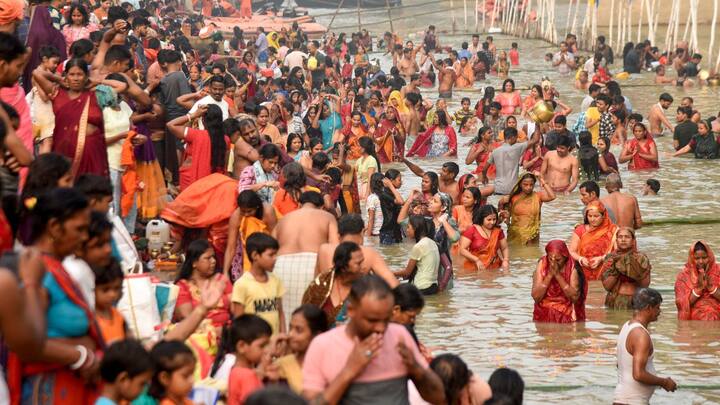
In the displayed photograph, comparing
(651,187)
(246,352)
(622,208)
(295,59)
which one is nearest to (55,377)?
(246,352)

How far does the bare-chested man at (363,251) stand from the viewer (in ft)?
26.6

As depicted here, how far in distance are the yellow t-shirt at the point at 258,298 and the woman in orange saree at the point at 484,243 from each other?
5901mm

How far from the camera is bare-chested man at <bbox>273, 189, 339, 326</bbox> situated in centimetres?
876

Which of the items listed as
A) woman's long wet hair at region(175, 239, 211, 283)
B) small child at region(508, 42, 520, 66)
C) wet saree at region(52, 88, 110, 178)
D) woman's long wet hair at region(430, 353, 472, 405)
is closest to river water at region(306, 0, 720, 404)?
woman's long wet hair at region(175, 239, 211, 283)

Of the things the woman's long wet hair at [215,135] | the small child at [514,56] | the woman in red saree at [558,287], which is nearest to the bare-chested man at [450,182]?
the woman in red saree at [558,287]

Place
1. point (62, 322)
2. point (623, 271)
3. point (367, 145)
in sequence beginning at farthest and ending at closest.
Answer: point (367, 145) < point (623, 271) < point (62, 322)

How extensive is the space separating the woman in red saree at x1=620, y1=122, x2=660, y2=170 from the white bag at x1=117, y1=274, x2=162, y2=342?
13741 mm

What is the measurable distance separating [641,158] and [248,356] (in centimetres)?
1466

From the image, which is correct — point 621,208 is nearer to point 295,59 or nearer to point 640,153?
point 640,153

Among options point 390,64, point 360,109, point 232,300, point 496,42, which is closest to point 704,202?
point 360,109

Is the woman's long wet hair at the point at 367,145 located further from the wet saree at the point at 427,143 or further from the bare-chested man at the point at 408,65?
the bare-chested man at the point at 408,65

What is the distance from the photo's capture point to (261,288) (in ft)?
25.7

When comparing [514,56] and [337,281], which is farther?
[514,56]

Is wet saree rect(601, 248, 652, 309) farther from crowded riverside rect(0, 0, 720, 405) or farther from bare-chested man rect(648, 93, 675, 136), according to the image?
bare-chested man rect(648, 93, 675, 136)
